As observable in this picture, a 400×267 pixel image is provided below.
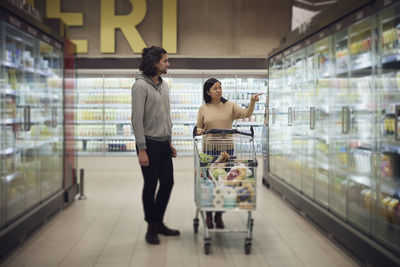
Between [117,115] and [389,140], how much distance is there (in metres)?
6.44

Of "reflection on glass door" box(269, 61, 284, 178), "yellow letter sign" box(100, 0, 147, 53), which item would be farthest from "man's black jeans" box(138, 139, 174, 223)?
"yellow letter sign" box(100, 0, 147, 53)

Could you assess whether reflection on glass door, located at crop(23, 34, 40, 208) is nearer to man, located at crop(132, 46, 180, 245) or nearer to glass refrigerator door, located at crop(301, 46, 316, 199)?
man, located at crop(132, 46, 180, 245)

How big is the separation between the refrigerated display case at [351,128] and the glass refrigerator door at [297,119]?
0.01 metres

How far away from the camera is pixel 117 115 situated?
8.65 meters

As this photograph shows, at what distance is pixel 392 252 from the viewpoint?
279 cm

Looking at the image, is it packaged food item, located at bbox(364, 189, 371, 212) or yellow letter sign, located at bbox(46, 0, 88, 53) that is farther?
yellow letter sign, located at bbox(46, 0, 88, 53)

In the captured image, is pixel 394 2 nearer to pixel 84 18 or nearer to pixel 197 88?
pixel 197 88

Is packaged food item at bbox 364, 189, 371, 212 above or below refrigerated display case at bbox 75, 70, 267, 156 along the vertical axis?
below

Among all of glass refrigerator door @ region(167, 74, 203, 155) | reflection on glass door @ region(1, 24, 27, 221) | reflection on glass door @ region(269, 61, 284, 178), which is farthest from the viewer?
glass refrigerator door @ region(167, 74, 203, 155)

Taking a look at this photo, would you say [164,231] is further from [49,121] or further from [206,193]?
[49,121]

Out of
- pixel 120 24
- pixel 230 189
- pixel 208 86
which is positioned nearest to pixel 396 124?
pixel 230 189

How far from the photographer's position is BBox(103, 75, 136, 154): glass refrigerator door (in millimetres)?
8602

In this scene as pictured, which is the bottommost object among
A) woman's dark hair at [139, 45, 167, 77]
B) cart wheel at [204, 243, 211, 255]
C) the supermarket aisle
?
the supermarket aisle

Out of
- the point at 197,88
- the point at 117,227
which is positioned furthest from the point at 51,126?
the point at 197,88
